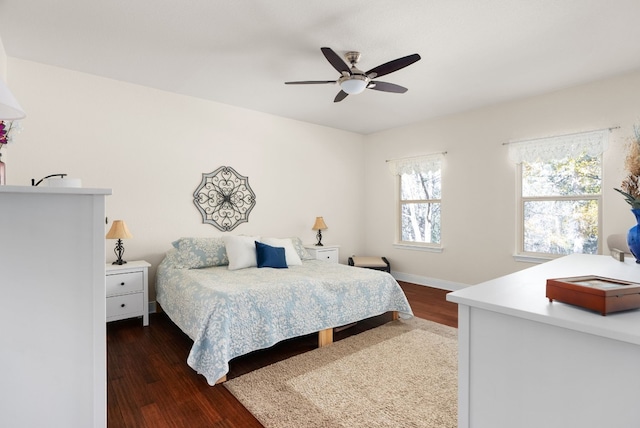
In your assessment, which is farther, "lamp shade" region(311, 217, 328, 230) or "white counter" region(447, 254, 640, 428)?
"lamp shade" region(311, 217, 328, 230)

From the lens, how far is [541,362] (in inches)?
35.2

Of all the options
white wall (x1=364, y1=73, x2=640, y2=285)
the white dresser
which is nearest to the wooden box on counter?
the white dresser

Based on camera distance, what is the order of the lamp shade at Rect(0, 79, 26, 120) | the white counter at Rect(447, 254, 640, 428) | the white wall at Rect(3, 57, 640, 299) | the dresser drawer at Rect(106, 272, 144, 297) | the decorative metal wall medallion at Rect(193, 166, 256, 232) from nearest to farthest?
1. the white counter at Rect(447, 254, 640, 428)
2. the lamp shade at Rect(0, 79, 26, 120)
3. the dresser drawer at Rect(106, 272, 144, 297)
4. the white wall at Rect(3, 57, 640, 299)
5. the decorative metal wall medallion at Rect(193, 166, 256, 232)

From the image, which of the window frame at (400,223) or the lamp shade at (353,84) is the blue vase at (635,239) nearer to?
the lamp shade at (353,84)

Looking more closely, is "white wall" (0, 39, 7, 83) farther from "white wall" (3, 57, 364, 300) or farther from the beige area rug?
the beige area rug

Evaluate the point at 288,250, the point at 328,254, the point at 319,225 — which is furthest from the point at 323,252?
the point at 288,250

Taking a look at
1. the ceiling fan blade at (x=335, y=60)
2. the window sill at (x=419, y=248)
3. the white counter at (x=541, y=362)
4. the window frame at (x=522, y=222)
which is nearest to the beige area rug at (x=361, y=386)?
the white counter at (x=541, y=362)

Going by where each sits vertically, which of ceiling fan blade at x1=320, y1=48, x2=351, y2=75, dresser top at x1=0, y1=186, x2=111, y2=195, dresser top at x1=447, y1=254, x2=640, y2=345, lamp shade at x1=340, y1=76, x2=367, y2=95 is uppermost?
ceiling fan blade at x1=320, y1=48, x2=351, y2=75

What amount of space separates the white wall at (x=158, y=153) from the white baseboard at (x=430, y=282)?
4.39 ft

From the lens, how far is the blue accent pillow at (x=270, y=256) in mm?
3513

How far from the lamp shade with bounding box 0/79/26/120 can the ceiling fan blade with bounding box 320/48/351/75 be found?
179 centimetres

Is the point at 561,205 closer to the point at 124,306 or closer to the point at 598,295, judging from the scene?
the point at 598,295

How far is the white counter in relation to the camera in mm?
776

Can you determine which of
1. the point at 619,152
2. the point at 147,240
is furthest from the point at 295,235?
the point at 619,152
